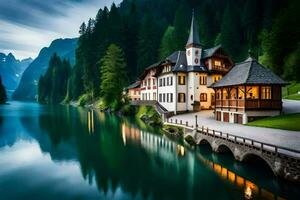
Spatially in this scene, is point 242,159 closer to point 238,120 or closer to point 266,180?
point 266,180

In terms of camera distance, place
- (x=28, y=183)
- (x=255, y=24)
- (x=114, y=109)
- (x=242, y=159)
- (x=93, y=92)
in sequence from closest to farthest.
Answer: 1. (x=28, y=183)
2. (x=242, y=159)
3. (x=114, y=109)
4. (x=255, y=24)
5. (x=93, y=92)

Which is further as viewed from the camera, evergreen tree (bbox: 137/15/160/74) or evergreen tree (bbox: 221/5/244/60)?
evergreen tree (bbox: 137/15/160/74)

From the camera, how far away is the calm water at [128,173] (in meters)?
16.7

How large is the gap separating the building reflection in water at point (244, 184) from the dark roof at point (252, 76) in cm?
1332

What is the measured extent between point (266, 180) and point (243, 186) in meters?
1.85

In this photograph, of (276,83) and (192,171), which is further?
(276,83)

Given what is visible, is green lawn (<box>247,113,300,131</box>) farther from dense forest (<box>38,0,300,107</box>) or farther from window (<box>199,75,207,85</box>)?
dense forest (<box>38,0,300,107</box>)

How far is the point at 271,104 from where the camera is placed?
32094mm

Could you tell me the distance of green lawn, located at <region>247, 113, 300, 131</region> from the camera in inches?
1025

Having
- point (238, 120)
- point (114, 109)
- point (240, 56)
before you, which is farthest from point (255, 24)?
point (238, 120)

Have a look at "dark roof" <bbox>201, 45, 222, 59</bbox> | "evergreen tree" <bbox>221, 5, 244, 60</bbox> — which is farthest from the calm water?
"evergreen tree" <bbox>221, 5, 244, 60</bbox>

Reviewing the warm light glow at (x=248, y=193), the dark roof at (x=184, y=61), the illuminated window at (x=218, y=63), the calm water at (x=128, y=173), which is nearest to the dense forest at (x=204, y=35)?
the illuminated window at (x=218, y=63)

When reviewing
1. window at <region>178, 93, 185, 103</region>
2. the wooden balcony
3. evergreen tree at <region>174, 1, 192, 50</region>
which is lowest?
the wooden balcony

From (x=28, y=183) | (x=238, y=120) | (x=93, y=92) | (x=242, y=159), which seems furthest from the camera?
(x=93, y=92)
